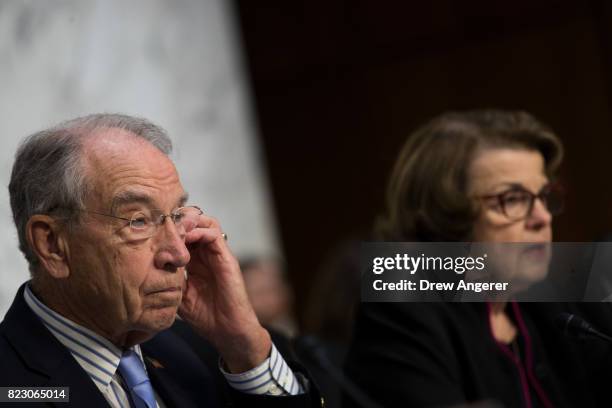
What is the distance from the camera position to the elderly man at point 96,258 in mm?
2033

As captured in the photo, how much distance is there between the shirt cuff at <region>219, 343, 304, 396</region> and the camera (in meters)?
2.27

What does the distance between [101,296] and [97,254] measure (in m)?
0.09

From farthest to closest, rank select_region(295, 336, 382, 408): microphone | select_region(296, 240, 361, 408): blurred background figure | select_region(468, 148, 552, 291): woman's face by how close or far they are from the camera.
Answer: select_region(296, 240, 361, 408): blurred background figure, select_region(468, 148, 552, 291): woman's face, select_region(295, 336, 382, 408): microphone

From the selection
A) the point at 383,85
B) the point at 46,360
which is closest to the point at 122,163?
the point at 46,360

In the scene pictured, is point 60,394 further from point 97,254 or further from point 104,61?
point 104,61

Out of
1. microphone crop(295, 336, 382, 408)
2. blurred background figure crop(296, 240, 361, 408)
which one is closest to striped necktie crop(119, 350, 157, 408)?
microphone crop(295, 336, 382, 408)

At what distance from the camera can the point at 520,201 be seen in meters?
2.54

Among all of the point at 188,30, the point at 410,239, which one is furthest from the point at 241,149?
the point at 410,239

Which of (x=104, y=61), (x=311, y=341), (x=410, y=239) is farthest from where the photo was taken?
(x=104, y=61)

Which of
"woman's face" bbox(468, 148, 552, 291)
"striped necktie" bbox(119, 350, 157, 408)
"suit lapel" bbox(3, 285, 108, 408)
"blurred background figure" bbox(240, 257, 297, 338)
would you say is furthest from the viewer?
"blurred background figure" bbox(240, 257, 297, 338)

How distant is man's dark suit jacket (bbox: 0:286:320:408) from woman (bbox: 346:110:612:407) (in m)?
0.30

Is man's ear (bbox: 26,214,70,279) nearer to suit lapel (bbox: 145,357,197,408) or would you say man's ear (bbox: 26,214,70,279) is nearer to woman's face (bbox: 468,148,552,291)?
suit lapel (bbox: 145,357,197,408)

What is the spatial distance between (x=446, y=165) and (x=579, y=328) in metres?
0.66

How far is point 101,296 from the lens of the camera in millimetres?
2041
